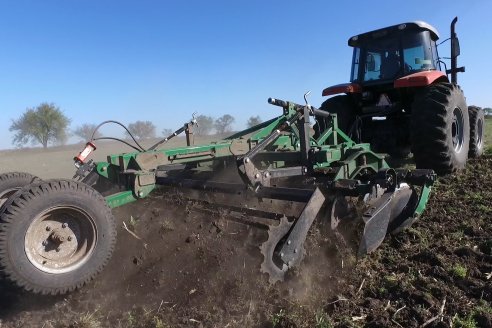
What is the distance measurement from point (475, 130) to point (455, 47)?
4.89 feet

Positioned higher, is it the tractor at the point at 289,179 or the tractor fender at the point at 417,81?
the tractor fender at the point at 417,81

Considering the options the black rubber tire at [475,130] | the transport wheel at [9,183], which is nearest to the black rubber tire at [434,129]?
the black rubber tire at [475,130]

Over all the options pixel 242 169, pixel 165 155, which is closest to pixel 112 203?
pixel 165 155

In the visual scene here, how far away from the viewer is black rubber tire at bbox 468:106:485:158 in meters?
7.17

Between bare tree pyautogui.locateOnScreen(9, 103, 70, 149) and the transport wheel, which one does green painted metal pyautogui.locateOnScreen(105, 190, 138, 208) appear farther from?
bare tree pyautogui.locateOnScreen(9, 103, 70, 149)

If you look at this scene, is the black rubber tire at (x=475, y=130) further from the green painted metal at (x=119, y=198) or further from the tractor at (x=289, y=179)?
the green painted metal at (x=119, y=198)

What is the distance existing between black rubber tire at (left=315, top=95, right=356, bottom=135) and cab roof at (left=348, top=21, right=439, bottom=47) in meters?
0.97

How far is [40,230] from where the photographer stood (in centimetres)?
313

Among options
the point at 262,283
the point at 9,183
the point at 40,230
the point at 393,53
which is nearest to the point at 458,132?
the point at 393,53

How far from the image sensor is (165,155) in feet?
13.4

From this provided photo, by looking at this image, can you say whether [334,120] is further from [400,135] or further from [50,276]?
[50,276]

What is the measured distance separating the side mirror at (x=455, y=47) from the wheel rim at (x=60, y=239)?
6339mm

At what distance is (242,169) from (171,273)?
1.15m

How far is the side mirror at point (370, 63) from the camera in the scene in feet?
22.6
